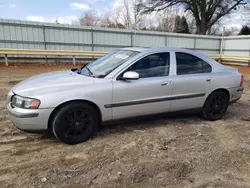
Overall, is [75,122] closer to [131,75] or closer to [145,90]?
[131,75]

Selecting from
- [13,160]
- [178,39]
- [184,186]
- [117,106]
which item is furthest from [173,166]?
[178,39]

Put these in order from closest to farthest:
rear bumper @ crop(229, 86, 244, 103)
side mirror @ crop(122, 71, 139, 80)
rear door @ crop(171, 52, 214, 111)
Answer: side mirror @ crop(122, 71, 139, 80) → rear door @ crop(171, 52, 214, 111) → rear bumper @ crop(229, 86, 244, 103)

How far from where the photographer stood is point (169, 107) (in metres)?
4.23

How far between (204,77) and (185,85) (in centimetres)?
52

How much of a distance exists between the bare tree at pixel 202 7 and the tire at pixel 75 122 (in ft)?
86.9

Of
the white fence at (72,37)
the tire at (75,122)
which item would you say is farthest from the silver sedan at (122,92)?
the white fence at (72,37)

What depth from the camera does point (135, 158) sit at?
3139 mm

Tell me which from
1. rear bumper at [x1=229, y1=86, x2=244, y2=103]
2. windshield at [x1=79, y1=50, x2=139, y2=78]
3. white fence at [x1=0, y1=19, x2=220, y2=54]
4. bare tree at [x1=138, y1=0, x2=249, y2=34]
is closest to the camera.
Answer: windshield at [x1=79, y1=50, x2=139, y2=78]

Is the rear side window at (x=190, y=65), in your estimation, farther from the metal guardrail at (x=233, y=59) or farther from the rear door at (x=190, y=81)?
the metal guardrail at (x=233, y=59)

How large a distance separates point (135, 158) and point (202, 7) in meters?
27.7

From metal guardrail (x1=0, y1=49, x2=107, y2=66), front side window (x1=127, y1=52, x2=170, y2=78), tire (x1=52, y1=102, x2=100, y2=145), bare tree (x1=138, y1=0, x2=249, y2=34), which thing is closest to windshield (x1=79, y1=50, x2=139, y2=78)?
front side window (x1=127, y1=52, x2=170, y2=78)

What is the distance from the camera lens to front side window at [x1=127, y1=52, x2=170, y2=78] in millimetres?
3904

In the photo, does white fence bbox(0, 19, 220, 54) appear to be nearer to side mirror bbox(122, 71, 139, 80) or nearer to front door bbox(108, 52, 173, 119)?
front door bbox(108, 52, 173, 119)

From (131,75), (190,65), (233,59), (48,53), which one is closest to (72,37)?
(48,53)
